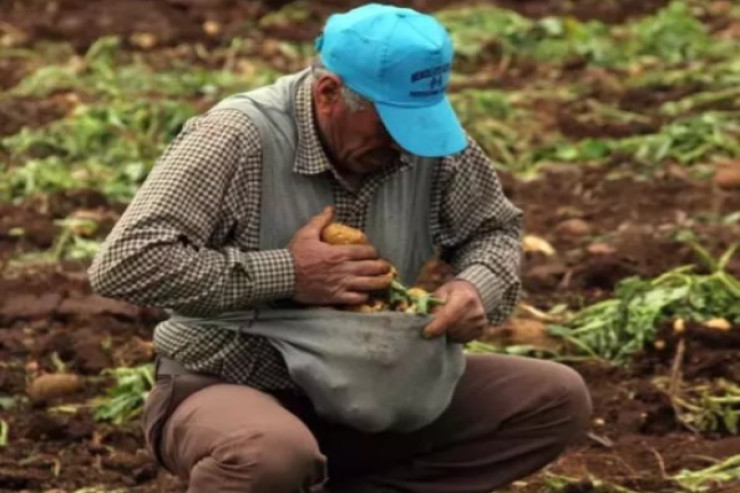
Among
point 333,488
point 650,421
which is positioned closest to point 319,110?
point 333,488

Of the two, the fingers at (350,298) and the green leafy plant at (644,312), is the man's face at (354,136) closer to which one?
the fingers at (350,298)

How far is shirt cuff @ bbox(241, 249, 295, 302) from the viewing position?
4.51 metres

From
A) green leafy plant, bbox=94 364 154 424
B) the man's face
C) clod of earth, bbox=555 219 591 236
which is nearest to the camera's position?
the man's face

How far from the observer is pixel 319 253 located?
4.54 m

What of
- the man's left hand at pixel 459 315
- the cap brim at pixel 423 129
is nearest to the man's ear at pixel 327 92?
the cap brim at pixel 423 129

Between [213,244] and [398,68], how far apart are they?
0.52 meters

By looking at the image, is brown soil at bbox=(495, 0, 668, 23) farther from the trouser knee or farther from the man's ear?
the trouser knee

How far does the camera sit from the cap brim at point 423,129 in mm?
4473

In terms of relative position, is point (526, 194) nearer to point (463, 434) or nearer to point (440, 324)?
point (463, 434)

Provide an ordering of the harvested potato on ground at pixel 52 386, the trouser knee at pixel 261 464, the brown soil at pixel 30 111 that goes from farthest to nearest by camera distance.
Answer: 1. the brown soil at pixel 30 111
2. the harvested potato on ground at pixel 52 386
3. the trouser knee at pixel 261 464

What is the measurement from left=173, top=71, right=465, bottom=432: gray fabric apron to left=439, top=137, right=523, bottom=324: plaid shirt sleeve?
179 mm

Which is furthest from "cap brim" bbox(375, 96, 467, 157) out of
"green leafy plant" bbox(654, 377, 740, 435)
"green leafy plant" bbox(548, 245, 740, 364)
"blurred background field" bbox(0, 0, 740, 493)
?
"green leafy plant" bbox(548, 245, 740, 364)

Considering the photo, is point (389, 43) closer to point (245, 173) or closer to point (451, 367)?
point (245, 173)

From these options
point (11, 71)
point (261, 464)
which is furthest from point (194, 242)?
point (11, 71)
